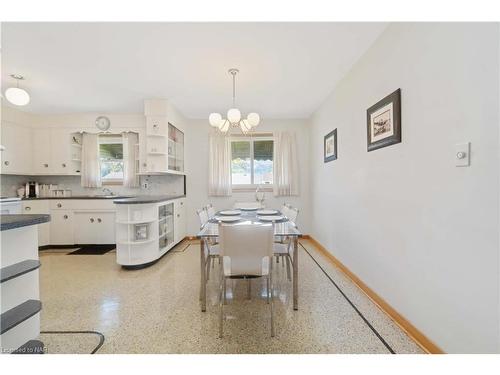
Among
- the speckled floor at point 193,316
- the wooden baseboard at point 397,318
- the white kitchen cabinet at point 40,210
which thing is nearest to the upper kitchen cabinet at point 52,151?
the white kitchen cabinet at point 40,210

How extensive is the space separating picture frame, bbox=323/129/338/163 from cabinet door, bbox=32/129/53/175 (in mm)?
4909

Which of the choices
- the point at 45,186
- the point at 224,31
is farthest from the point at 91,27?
the point at 45,186

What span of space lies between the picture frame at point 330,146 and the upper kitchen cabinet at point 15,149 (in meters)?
5.08

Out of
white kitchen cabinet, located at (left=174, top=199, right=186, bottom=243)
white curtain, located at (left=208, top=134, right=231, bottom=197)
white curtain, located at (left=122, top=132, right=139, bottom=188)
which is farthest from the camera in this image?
Result: white curtain, located at (left=208, top=134, right=231, bottom=197)

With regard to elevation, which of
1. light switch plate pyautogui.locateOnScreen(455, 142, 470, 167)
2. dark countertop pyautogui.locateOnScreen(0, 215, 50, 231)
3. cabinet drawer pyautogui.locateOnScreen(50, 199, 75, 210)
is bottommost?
cabinet drawer pyautogui.locateOnScreen(50, 199, 75, 210)

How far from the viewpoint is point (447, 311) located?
1352 millimetres

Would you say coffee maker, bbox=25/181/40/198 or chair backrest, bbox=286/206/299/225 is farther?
coffee maker, bbox=25/181/40/198

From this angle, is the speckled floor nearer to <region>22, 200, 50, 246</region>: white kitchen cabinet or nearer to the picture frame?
<region>22, 200, 50, 246</region>: white kitchen cabinet

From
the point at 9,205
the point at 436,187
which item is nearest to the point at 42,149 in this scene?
the point at 9,205

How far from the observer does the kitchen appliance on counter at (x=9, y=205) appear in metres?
3.21

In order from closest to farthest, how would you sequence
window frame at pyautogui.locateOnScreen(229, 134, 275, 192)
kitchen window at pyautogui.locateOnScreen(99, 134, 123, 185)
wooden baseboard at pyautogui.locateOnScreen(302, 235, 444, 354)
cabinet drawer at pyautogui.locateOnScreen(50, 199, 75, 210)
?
1. wooden baseboard at pyautogui.locateOnScreen(302, 235, 444, 354)
2. cabinet drawer at pyautogui.locateOnScreen(50, 199, 75, 210)
3. kitchen window at pyautogui.locateOnScreen(99, 134, 123, 185)
4. window frame at pyautogui.locateOnScreen(229, 134, 275, 192)

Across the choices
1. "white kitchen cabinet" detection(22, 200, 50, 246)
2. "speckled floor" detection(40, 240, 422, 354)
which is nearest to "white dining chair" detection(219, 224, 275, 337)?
"speckled floor" detection(40, 240, 422, 354)

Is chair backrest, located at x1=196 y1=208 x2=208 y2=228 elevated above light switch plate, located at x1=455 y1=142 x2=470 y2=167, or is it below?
below

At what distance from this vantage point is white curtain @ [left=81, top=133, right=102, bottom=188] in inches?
163
